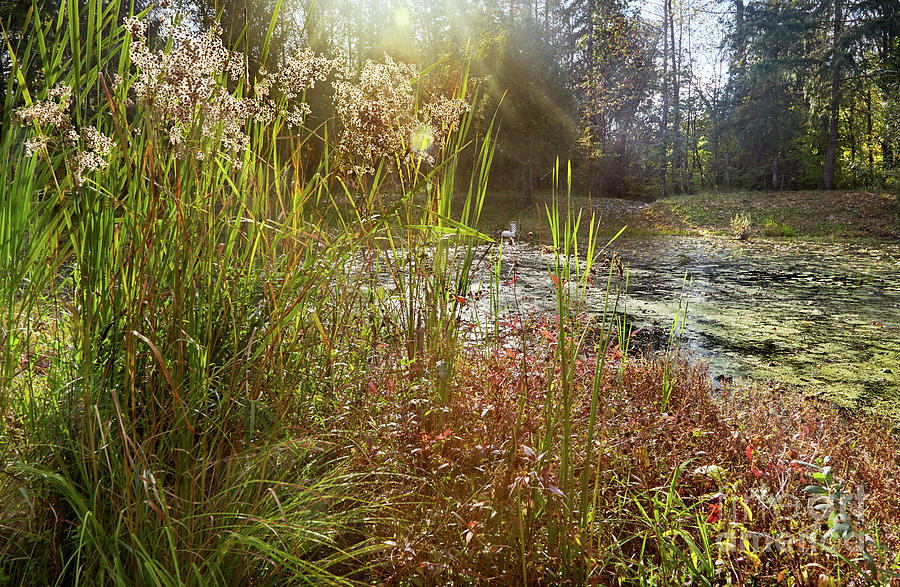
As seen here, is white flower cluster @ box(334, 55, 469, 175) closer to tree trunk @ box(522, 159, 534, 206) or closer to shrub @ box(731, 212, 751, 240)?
shrub @ box(731, 212, 751, 240)

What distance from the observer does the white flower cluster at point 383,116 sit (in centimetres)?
142

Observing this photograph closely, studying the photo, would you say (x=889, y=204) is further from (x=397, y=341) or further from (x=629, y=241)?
(x=397, y=341)

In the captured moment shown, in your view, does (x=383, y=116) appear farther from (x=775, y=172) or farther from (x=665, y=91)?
(x=775, y=172)

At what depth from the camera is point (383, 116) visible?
4.64 feet

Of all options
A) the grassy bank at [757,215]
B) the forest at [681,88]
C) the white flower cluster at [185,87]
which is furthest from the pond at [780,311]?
the forest at [681,88]

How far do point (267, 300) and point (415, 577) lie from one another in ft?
2.43

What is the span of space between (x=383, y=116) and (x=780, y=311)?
5.65 m

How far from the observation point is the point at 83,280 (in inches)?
43.0

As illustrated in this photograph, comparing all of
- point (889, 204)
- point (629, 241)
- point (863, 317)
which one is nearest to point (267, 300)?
point (863, 317)

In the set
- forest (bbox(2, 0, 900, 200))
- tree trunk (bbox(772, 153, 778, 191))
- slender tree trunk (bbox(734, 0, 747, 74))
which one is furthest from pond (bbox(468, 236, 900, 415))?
slender tree trunk (bbox(734, 0, 747, 74))

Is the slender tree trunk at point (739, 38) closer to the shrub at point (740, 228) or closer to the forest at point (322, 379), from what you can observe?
the shrub at point (740, 228)

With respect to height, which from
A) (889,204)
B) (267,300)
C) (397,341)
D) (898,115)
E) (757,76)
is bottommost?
(397,341)

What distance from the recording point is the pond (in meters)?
3.64

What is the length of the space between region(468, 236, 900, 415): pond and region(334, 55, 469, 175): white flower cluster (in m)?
0.94
